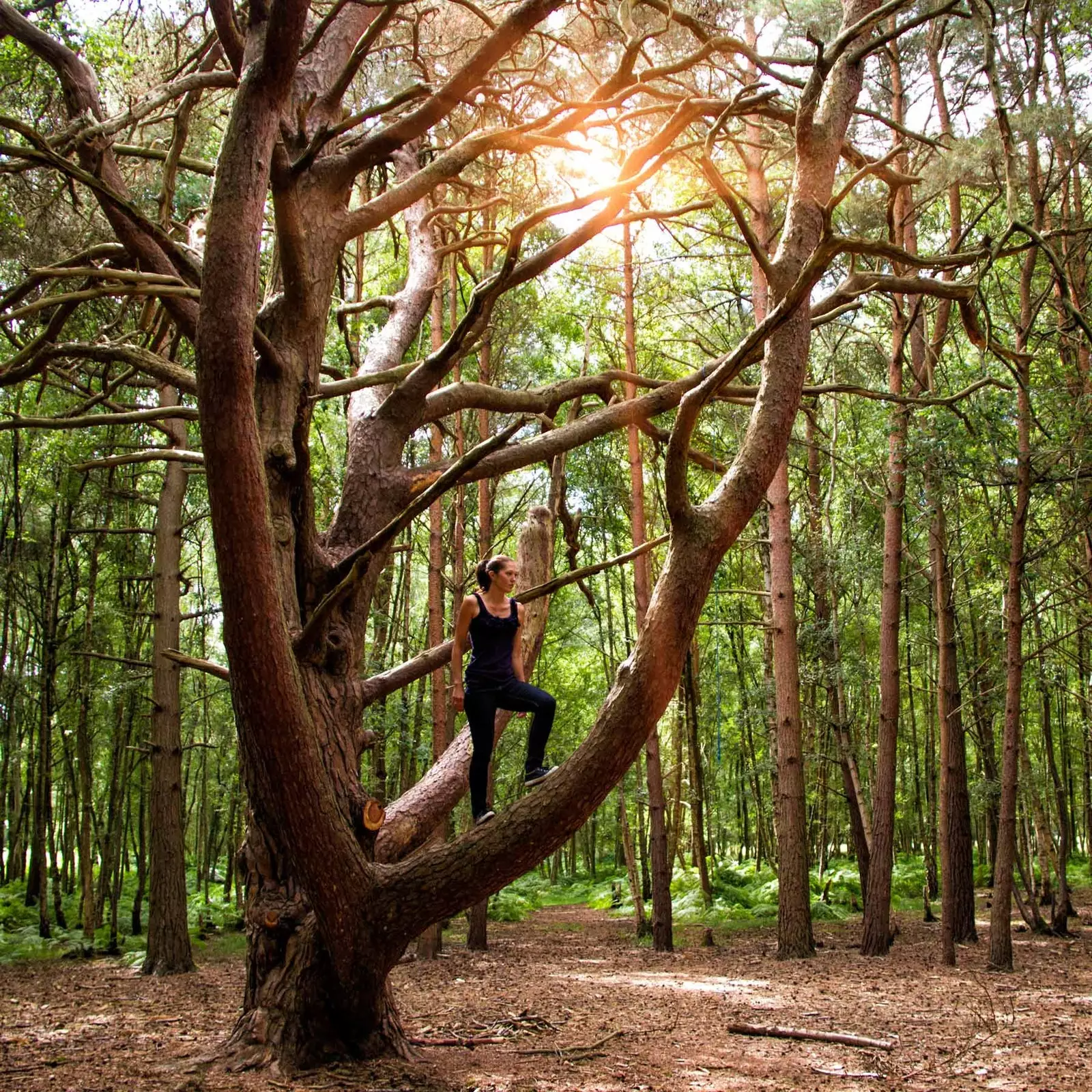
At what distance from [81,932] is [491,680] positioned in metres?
11.7

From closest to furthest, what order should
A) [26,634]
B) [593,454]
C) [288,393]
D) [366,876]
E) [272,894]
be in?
1. [366,876]
2. [272,894]
3. [288,393]
4. [26,634]
5. [593,454]

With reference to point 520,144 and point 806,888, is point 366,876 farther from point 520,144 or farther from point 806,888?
point 806,888

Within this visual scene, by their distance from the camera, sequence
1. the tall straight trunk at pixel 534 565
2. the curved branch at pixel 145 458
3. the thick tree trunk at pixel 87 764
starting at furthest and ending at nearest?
1. the thick tree trunk at pixel 87 764
2. the tall straight trunk at pixel 534 565
3. the curved branch at pixel 145 458

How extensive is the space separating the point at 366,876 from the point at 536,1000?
163 inches

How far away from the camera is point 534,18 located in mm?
3900

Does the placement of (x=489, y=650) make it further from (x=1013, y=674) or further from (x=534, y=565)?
(x=1013, y=674)

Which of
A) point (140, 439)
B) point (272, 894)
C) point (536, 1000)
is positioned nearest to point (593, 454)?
point (140, 439)

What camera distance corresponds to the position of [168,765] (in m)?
9.73

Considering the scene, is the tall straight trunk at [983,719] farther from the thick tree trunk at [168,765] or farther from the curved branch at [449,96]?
the curved branch at [449,96]

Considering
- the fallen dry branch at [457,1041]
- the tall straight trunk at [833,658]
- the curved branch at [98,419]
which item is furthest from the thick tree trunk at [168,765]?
the tall straight trunk at [833,658]

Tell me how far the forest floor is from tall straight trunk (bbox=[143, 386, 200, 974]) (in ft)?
1.55

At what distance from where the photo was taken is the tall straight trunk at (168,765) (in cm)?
941

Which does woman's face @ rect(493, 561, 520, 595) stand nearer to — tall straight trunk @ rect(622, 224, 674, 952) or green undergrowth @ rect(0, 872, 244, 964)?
tall straight trunk @ rect(622, 224, 674, 952)

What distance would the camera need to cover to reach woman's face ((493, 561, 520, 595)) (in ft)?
15.3
